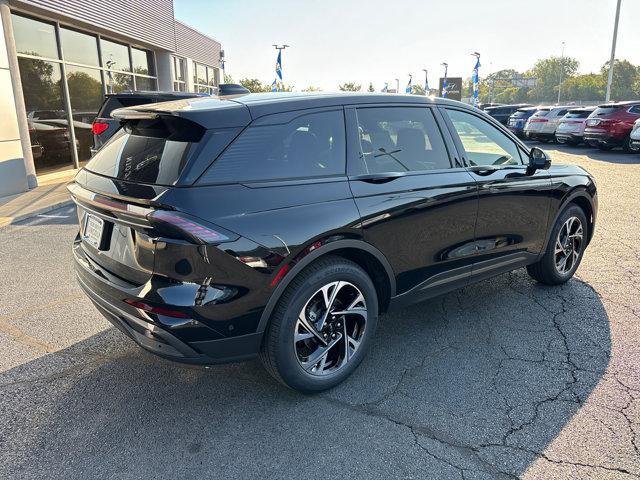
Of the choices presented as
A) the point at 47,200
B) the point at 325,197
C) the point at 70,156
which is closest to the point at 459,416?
the point at 325,197

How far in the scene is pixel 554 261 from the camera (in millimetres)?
4531

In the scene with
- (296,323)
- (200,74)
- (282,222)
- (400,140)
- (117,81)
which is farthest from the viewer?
(200,74)

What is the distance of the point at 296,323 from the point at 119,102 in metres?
6.74

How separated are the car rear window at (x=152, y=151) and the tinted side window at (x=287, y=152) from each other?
0.19m

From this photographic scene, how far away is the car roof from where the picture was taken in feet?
8.65

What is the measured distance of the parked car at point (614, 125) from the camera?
52.1 feet

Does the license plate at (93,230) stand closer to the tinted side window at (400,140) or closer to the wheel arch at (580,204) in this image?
the tinted side window at (400,140)

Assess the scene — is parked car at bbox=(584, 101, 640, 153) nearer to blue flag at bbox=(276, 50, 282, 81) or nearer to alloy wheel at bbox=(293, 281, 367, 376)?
blue flag at bbox=(276, 50, 282, 81)

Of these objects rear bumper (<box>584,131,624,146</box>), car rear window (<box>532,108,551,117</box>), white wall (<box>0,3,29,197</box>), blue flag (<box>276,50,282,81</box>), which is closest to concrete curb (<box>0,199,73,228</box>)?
white wall (<box>0,3,29,197</box>)

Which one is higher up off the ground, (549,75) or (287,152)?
(549,75)

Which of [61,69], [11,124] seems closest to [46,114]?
[61,69]

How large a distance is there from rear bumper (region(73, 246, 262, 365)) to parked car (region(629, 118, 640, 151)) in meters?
16.8

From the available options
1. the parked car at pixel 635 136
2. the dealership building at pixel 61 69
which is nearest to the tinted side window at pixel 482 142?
the dealership building at pixel 61 69

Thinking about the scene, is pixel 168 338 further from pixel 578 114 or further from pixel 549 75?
pixel 549 75
